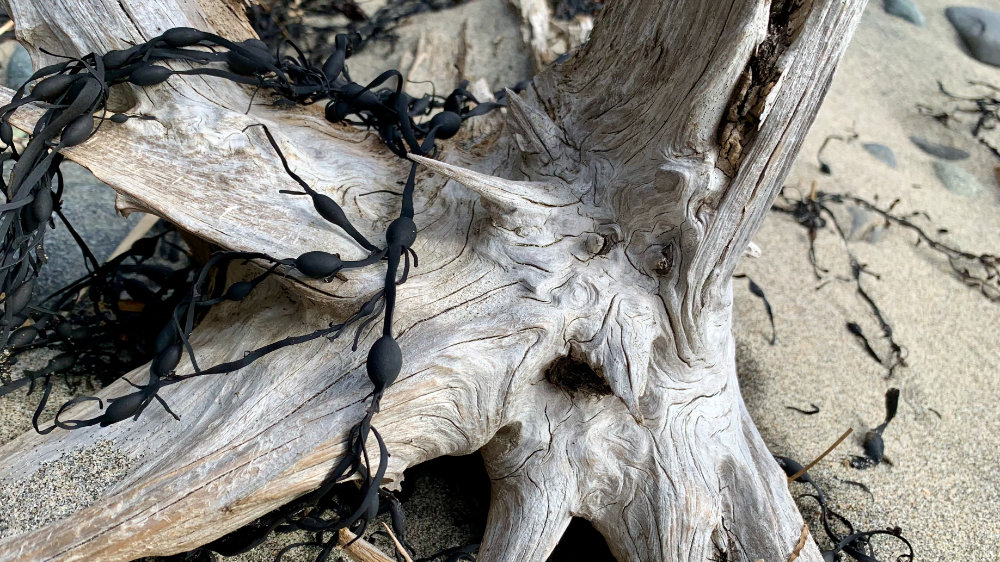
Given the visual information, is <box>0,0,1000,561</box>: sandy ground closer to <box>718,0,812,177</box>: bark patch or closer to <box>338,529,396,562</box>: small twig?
<box>338,529,396,562</box>: small twig

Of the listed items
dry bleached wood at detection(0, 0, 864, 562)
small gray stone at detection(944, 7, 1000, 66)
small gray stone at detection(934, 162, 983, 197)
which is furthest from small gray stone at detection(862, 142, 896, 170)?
dry bleached wood at detection(0, 0, 864, 562)

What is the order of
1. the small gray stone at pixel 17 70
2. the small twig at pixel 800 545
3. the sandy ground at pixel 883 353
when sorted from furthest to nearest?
the small gray stone at pixel 17 70 < the sandy ground at pixel 883 353 < the small twig at pixel 800 545

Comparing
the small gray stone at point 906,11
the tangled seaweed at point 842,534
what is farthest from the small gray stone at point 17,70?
the small gray stone at point 906,11

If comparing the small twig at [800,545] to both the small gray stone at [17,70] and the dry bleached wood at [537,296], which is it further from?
the small gray stone at [17,70]

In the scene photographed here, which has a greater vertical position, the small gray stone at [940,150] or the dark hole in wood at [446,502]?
the small gray stone at [940,150]

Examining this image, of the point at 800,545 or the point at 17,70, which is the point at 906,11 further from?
the point at 17,70

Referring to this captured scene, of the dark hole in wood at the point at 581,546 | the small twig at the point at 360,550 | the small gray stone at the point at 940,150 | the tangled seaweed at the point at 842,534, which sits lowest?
the dark hole in wood at the point at 581,546

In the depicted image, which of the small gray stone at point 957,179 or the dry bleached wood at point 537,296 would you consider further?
the small gray stone at point 957,179
